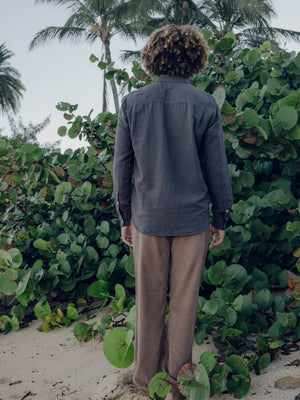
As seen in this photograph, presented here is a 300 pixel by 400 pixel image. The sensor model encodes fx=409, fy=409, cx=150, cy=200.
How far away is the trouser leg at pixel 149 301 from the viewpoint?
200 centimetres

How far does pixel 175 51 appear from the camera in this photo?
1.95 metres

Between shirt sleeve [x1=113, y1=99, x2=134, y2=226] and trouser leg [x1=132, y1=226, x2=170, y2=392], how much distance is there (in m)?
0.16

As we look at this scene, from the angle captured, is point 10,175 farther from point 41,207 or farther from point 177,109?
point 177,109

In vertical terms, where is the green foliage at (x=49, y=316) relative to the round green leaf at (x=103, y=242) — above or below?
below

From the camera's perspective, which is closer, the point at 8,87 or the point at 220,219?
the point at 220,219

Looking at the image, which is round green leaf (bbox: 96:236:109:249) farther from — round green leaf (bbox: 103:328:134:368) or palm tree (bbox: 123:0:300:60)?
palm tree (bbox: 123:0:300:60)

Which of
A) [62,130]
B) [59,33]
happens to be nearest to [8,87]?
[59,33]

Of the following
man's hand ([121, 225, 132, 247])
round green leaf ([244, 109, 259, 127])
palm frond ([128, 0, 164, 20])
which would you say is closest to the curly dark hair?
round green leaf ([244, 109, 259, 127])

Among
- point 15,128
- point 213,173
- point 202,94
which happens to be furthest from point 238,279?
point 15,128

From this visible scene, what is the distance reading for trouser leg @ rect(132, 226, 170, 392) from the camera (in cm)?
200

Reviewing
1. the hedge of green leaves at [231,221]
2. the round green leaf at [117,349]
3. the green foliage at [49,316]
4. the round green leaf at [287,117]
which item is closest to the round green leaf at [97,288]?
the hedge of green leaves at [231,221]

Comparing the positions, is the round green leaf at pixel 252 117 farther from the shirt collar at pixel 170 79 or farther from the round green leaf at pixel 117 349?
the round green leaf at pixel 117 349

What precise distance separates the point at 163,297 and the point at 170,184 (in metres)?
0.60

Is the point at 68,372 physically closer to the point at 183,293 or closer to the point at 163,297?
the point at 163,297
